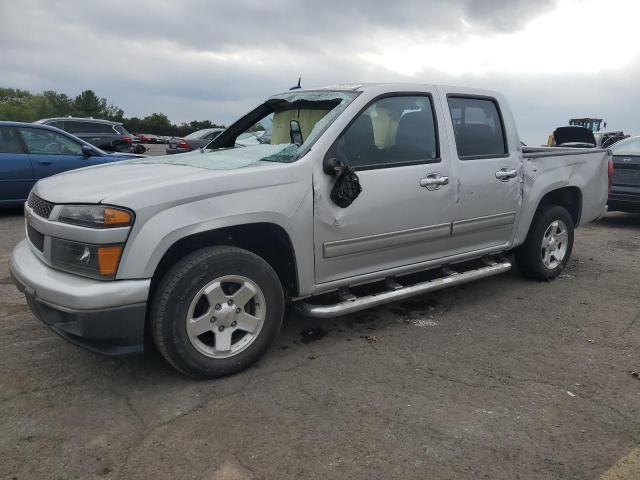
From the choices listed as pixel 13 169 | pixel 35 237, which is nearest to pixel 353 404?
pixel 35 237

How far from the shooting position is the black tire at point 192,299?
2.74m

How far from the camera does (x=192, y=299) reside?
9.19ft

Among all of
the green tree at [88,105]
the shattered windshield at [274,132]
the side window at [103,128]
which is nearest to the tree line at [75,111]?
the green tree at [88,105]

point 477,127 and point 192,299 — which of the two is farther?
point 477,127

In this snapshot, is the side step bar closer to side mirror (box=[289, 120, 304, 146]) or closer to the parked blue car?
side mirror (box=[289, 120, 304, 146])

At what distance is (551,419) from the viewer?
2.67m

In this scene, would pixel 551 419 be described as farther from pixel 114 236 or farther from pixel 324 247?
pixel 114 236

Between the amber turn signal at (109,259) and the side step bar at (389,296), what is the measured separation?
4.04ft

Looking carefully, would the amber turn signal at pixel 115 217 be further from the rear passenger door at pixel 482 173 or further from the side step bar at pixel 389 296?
the rear passenger door at pixel 482 173

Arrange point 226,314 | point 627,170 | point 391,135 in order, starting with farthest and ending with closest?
point 627,170 → point 391,135 → point 226,314

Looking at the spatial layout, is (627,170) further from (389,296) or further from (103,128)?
(103,128)

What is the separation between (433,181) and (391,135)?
0.46 meters

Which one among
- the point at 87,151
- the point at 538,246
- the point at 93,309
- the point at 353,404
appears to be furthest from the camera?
the point at 87,151

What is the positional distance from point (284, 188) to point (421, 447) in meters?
1.61
